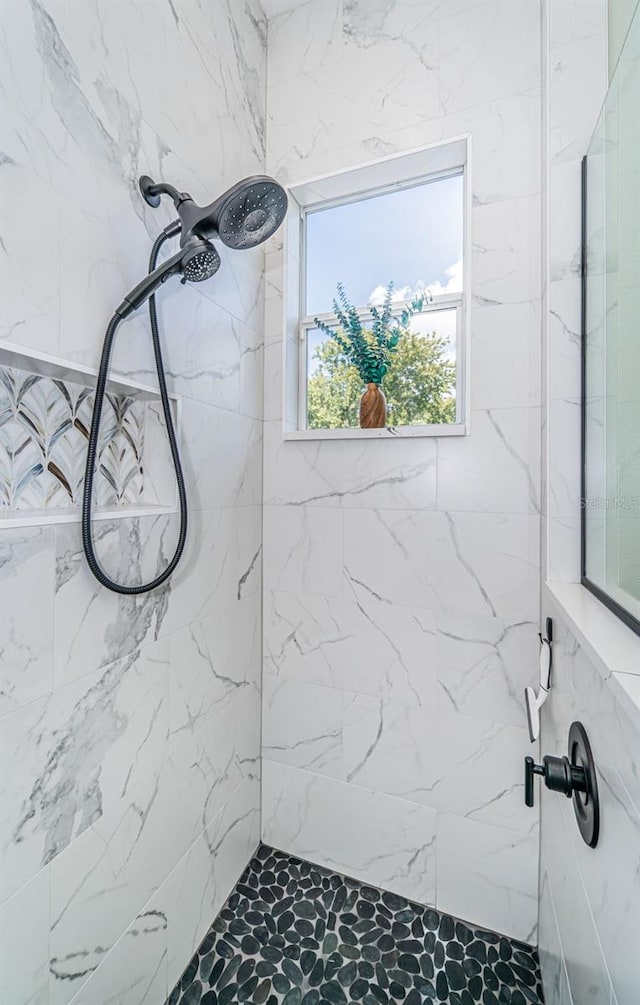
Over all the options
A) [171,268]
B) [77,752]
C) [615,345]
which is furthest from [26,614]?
[615,345]

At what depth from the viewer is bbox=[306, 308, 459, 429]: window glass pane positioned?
56.2 inches

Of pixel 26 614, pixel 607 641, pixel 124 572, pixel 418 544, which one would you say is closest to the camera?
pixel 607 641

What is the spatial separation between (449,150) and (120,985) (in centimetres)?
232

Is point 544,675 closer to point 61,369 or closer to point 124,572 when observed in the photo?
point 124,572

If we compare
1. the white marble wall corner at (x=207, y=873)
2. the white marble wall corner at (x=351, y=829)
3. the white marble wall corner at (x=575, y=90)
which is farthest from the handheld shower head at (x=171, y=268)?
the white marble wall corner at (x=351, y=829)

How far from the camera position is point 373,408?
1.41 m

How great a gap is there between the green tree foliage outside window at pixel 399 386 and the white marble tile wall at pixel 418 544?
0.16m

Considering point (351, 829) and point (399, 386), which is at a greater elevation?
point (399, 386)

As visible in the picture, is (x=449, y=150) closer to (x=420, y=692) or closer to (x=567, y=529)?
(x=567, y=529)

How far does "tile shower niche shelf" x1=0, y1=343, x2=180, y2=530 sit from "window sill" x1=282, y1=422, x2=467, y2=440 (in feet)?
1.61

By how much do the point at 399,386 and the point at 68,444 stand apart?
1038 mm

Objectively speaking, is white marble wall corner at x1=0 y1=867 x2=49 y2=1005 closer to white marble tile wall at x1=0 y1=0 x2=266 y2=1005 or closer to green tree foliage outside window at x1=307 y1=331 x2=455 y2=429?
white marble tile wall at x1=0 y1=0 x2=266 y2=1005

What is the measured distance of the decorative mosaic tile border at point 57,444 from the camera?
734 millimetres

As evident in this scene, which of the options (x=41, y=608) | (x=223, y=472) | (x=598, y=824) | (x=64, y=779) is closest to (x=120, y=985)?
(x=64, y=779)
